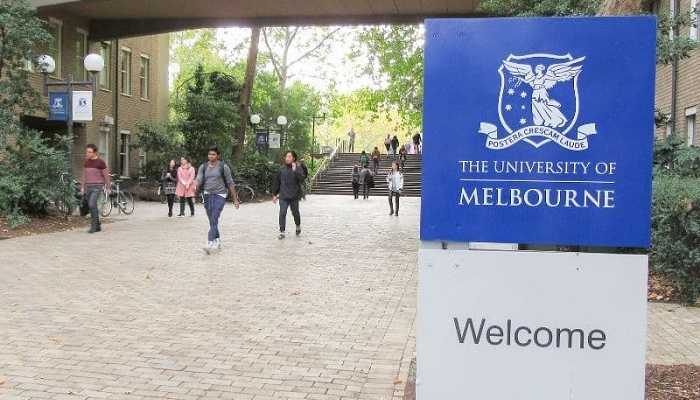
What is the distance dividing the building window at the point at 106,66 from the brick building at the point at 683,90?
1988cm

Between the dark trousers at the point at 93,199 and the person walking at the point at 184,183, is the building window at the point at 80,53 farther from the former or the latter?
the dark trousers at the point at 93,199

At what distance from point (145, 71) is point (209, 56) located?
26503 mm

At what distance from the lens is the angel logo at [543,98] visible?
2.93m

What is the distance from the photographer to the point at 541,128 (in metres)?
2.96

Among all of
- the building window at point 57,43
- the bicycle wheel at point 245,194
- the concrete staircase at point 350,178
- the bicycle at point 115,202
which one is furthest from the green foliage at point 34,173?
the concrete staircase at point 350,178

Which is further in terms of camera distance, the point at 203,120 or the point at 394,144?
the point at 394,144

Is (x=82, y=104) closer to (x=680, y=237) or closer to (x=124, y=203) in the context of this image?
(x=124, y=203)

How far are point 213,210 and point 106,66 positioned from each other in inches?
754

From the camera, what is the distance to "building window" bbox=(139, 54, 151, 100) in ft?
106

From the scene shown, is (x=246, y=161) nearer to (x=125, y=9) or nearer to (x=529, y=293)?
(x=125, y=9)

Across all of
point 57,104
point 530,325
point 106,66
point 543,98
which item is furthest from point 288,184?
point 106,66

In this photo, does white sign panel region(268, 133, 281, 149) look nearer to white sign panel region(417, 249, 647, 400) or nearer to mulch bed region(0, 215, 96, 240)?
mulch bed region(0, 215, 96, 240)

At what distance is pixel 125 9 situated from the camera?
25.6m

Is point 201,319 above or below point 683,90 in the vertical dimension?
below
